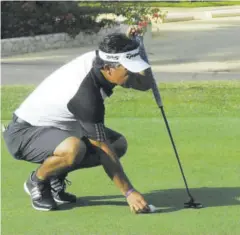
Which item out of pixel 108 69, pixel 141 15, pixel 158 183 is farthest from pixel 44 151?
pixel 141 15

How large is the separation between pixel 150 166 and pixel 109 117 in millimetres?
2563

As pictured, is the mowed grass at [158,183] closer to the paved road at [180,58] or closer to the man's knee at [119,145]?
the man's knee at [119,145]

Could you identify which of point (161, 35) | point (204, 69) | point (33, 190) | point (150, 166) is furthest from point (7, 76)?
point (33, 190)

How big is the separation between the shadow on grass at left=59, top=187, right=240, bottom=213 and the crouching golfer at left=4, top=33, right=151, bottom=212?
18 cm

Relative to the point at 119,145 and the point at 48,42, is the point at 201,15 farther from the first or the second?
the point at 48,42

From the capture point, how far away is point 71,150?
488cm

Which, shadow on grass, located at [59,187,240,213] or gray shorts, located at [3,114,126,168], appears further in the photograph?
shadow on grass, located at [59,187,240,213]

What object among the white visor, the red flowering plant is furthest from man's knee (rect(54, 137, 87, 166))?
the red flowering plant

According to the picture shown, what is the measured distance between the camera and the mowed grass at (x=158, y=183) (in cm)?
475

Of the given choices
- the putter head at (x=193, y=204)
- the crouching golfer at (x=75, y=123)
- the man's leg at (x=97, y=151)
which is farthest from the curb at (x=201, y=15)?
the crouching golfer at (x=75, y=123)

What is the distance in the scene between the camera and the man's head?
15.5 feet

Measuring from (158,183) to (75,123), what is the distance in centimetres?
105

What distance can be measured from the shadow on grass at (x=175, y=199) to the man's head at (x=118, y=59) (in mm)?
928

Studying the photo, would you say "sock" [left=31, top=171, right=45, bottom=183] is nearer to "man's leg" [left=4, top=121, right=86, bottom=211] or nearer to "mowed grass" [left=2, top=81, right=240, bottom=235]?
"man's leg" [left=4, top=121, right=86, bottom=211]
